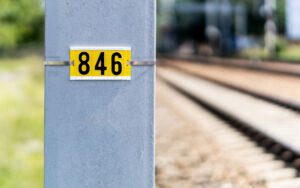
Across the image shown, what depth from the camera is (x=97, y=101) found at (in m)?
2.91

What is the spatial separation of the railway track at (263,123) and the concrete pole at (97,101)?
208 centimetres

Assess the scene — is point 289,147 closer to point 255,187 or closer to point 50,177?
point 255,187

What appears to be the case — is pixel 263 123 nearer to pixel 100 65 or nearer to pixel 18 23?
pixel 100 65

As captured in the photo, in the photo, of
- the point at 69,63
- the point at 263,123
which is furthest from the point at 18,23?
the point at 69,63

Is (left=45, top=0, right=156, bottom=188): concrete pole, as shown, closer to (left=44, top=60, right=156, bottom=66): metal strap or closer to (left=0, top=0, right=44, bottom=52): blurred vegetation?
(left=44, top=60, right=156, bottom=66): metal strap

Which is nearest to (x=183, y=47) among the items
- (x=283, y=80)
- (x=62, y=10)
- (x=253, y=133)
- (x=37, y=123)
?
(x=283, y=80)

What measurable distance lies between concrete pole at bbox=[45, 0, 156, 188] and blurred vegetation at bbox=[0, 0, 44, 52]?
3781 cm

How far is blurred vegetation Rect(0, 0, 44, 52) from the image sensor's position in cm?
4636

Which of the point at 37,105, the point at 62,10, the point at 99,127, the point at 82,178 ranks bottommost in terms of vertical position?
the point at 37,105

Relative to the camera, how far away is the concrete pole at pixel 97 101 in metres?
2.91

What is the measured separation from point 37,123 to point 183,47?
4527 centimetres

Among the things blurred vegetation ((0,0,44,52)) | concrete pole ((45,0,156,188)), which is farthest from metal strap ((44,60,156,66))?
blurred vegetation ((0,0,44,52))

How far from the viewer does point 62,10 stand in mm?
2908

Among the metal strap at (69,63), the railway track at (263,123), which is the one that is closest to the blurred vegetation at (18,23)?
the railway track at (263,123)
